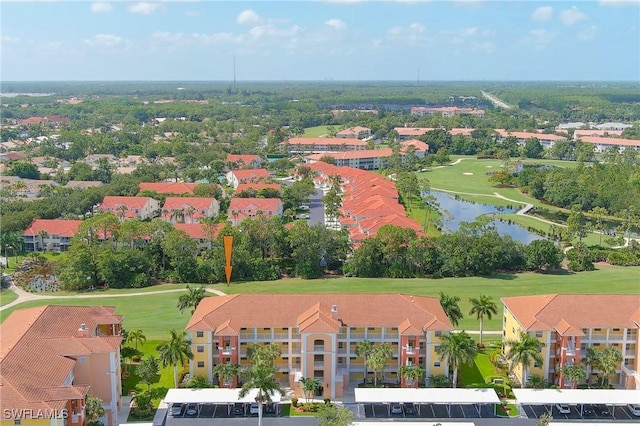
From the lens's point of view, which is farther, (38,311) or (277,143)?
(277,143)

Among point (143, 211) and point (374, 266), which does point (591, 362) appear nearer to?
point (374, 266)

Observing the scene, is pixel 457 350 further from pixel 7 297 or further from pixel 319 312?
pixel 7 297

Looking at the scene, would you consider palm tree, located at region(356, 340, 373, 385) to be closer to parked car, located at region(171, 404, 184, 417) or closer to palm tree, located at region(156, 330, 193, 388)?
palm tree, located at region(156, 330, 193, 388)

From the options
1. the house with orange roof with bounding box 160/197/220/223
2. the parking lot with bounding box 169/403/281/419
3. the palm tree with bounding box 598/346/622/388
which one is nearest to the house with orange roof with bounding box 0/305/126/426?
the parking lot with bounding box 169/403/281/419

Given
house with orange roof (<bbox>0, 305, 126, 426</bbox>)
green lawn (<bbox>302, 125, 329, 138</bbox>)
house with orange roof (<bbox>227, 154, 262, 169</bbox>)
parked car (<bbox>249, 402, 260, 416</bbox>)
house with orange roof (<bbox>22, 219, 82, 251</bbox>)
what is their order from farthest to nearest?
green lawn (<bbox>302, 125, 329, 138</bbox>) → house with orange roof (<bbox>227, 154, 262, 169</bbox>) → house with orange roof (<bbox>22, 219, 82, 251</bbox>) → parked car (<bbox>249, 402, 260, 416</bbox>) → house with orange roof (<bbox>0, 305, 126, 426</bbox>)

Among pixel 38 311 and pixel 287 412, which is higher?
pixel 38 311

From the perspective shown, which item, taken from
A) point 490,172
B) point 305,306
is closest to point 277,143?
point 490,172

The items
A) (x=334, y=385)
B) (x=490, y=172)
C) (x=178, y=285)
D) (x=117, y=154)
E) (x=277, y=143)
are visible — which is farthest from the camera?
(x=277, y=143)
